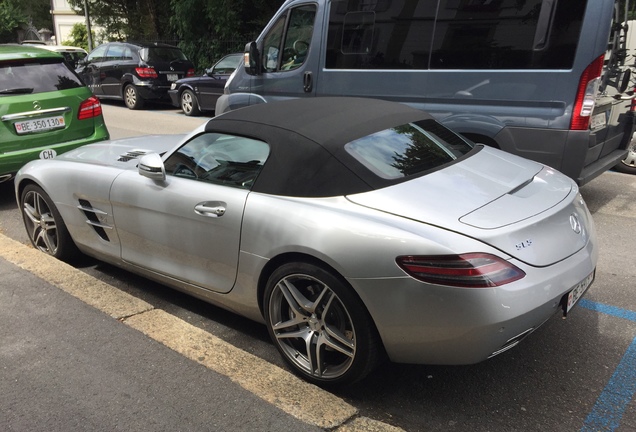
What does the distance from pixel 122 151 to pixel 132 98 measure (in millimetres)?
11422

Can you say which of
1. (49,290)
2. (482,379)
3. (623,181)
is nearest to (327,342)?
(482,379)

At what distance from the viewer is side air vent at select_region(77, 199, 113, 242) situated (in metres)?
3.79

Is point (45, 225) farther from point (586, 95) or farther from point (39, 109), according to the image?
point (586, 95)

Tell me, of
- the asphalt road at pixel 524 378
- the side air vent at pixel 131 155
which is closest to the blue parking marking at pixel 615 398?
the asphalt road at pixel 524 378

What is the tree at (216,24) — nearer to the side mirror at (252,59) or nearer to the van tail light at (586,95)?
the side mirror at (252,59)

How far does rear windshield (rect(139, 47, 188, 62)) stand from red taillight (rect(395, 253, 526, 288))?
13977 millimetres

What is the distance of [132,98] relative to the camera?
14914mm

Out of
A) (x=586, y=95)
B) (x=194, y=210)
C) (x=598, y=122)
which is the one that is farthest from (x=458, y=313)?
(x=598, y=122)

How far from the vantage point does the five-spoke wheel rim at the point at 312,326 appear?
102 inches

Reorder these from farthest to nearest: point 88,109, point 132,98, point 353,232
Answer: point 132,98, point 88,109, point 353,232

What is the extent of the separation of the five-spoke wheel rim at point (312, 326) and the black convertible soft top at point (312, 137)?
0.48 meters

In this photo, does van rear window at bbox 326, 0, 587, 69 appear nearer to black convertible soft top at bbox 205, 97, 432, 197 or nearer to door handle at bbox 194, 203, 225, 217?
black convertible soft top at bbox 205, 97, 432, 197

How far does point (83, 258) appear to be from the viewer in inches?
174

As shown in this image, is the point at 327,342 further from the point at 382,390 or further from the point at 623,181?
the point at 623,181
